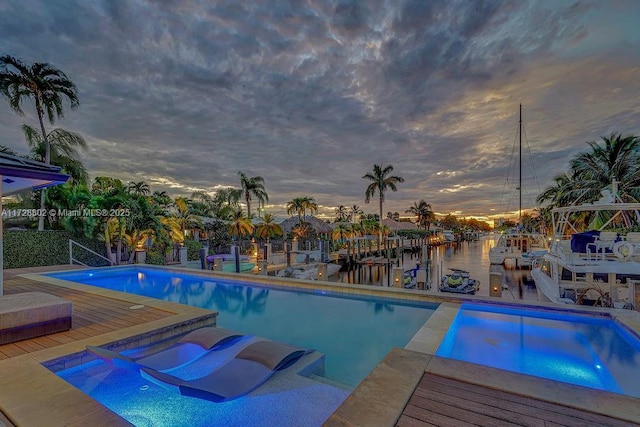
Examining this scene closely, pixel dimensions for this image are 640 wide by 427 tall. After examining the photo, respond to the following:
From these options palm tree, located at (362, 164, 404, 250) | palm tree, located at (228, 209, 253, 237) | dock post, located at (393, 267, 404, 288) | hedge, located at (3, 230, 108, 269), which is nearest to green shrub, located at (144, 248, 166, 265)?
hedge, located at (3, 230, 108, 269)

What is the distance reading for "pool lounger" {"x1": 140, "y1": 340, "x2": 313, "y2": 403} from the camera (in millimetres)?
3146

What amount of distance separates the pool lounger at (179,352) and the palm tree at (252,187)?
86.9ft

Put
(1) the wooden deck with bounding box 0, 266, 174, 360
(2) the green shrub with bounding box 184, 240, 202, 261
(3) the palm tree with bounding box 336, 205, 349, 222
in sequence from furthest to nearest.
Answer: (3) the palm tree with bounding box 336, 205, 349, 222, (2) the green shrub with bounding box 184, 240, 202, 261, (1) the wooden deck with bounding box 0, 266, 174, 360

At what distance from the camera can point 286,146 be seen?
65.0 feet

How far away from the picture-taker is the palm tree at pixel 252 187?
30.2 m

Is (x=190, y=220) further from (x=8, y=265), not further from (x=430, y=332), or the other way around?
(x=430, y=332)

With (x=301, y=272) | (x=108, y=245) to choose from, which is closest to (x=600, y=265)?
(x=301, y=272)

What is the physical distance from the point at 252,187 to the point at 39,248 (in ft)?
60.2

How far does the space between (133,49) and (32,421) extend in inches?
506

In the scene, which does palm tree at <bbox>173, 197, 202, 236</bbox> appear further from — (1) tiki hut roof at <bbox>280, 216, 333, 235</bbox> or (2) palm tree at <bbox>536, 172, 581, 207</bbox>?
(2) palm tree at <bbox>536, 172, 581, 207</bbox>

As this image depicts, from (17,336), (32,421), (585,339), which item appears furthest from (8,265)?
(585,339)

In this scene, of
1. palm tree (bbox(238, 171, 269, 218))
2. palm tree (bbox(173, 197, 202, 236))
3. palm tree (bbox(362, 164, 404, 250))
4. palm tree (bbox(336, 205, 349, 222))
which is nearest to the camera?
palm tree (bbox(173, 197, 202, 236))

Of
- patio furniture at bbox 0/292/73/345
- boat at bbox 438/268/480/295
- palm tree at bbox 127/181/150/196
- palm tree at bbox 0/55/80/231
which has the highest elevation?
palm tree at bbox 0/55/80/231

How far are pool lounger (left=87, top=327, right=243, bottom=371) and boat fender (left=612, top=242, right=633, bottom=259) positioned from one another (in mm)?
11481
